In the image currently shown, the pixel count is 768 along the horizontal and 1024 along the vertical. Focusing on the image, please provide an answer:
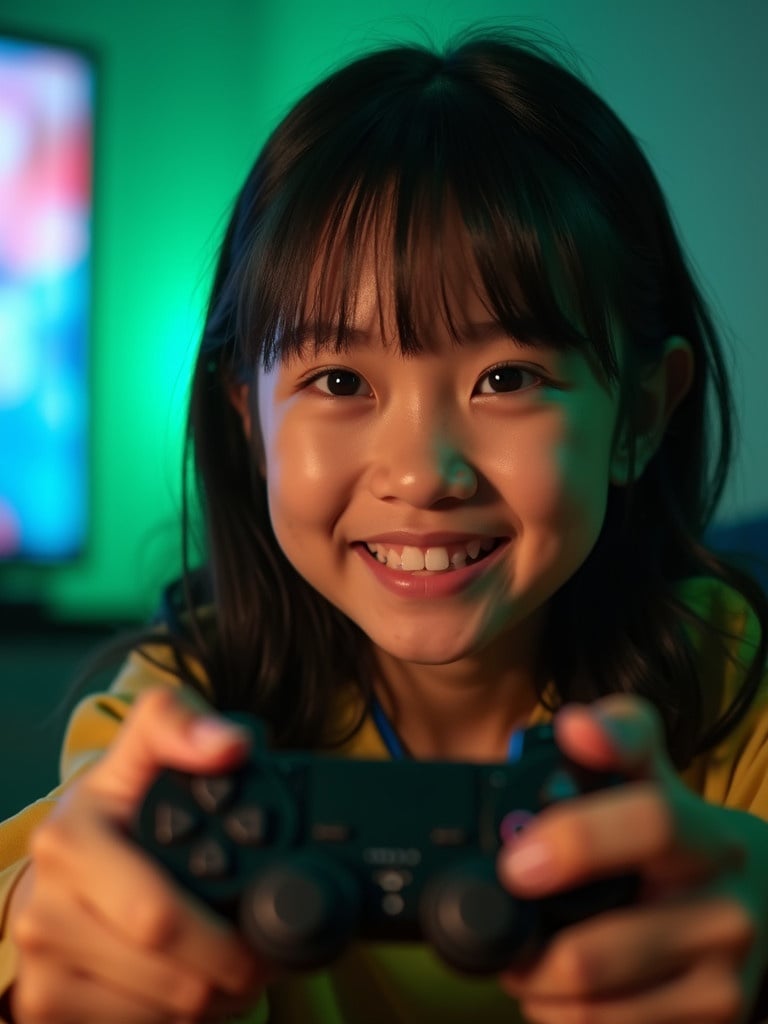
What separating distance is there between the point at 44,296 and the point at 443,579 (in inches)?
57.0

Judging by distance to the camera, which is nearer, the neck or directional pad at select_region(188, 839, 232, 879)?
directional pad at select_region(188, 839, 232, 879)

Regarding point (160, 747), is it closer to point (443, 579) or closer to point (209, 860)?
point (209, 860)

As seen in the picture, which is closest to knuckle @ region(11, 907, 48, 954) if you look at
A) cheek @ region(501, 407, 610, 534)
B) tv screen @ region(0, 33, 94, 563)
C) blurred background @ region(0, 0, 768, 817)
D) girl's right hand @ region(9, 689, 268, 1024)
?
girl's right hand @ region(9, 689, 268, 1024)

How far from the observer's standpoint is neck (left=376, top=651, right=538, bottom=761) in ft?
2.58

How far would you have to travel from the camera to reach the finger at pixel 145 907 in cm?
37

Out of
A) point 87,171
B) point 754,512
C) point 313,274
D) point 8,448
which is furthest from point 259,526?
point 87,171

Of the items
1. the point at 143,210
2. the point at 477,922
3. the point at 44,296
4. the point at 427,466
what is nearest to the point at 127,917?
the point at 477,922

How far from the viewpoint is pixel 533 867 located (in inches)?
13.6

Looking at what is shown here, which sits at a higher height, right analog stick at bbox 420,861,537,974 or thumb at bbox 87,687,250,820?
thumb at bbox 87,687,250,820

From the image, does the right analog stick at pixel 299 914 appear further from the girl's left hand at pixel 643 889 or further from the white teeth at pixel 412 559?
the white teeth at pixel 412 559

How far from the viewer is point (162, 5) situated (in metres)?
2.08

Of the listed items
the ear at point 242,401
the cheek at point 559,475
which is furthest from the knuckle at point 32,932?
the ear at point 242,401

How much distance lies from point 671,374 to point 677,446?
0.29 ft

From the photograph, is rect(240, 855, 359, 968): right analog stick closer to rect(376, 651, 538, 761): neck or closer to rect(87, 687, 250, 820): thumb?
rect(87, 687, 250, 820): thumb
